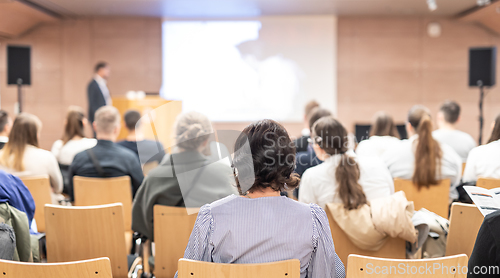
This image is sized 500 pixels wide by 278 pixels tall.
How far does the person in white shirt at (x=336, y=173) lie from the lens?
6.79 ft

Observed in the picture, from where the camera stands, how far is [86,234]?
1.98m

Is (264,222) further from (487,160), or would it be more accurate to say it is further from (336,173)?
(487,160)

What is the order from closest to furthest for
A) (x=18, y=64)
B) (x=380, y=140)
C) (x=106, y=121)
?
(x=106, y=121) → (x=380, y=140) → (x=18, y=64)

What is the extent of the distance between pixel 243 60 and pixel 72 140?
4400 mm

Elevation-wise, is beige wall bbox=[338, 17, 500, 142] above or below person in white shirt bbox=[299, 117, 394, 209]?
above

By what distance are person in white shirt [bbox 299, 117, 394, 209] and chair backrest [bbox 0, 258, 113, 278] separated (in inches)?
45.8

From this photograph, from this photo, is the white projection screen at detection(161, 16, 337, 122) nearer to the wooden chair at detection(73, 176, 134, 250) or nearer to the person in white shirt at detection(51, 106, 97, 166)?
the person in white shirt at detection(51, 106, 97, 166)

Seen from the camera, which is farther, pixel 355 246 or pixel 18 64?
pixel 18 64

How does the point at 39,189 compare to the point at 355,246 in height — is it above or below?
above

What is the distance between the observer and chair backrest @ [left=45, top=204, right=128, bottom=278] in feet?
6.39

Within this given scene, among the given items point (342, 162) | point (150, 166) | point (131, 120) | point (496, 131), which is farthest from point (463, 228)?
point (131, 120)

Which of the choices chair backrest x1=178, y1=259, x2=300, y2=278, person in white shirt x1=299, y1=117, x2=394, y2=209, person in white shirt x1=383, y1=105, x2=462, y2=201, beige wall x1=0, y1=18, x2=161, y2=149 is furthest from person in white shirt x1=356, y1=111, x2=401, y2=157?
beige wall x1=0, y1=18, x2=161, y2=149

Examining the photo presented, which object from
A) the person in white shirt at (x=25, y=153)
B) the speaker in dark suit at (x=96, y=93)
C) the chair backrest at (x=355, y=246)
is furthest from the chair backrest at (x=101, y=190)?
the speaker in dark suit at (x=96, y=93)

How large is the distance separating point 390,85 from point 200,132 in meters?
6.46
